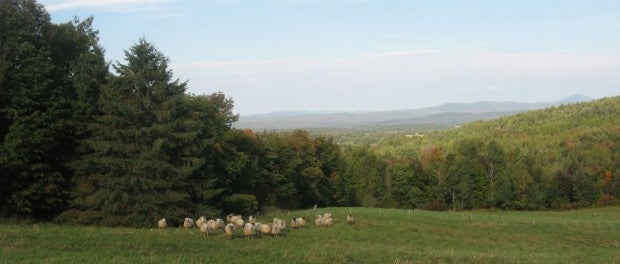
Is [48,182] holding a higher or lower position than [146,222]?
higher

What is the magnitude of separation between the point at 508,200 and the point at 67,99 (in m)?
67.8

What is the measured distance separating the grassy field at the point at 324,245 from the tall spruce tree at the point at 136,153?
19.1 feet

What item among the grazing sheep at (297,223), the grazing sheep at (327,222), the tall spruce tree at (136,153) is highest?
the tall spruce tree at (136,153)

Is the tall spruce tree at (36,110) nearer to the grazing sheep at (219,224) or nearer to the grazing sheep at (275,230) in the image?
the grazing sheep at (219,224)

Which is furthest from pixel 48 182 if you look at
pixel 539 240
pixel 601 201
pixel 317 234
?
pixel 601 201

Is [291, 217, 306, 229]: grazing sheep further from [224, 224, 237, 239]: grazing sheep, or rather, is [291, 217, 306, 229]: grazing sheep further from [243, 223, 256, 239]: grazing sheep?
[224, 224, 237, 239]: grazing sheep

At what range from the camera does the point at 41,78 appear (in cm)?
2750

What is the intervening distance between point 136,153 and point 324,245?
49.0 feet

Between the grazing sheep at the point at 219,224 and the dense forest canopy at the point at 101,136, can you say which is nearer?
the grazing sheep at the point at 219,224

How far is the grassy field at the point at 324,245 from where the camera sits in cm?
1619

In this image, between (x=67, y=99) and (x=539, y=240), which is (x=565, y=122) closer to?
(x=539, y=240)

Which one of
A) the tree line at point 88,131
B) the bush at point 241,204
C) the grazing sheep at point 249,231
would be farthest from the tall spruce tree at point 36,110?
the bush at point 241,204

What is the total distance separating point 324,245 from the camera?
21.4 metres

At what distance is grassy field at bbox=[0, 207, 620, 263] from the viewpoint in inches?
637
